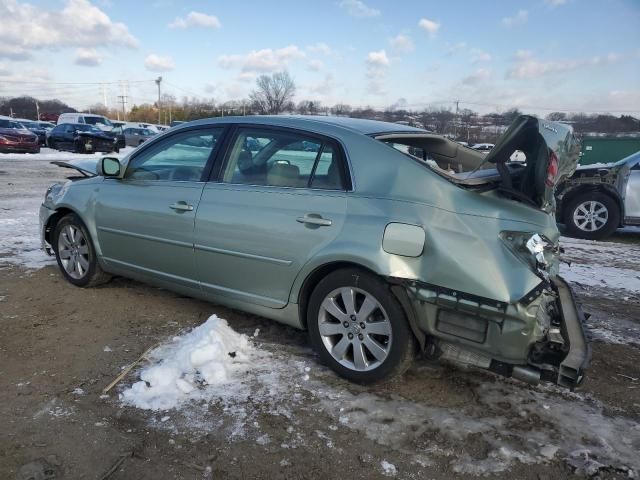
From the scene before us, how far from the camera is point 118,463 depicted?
7.86ft

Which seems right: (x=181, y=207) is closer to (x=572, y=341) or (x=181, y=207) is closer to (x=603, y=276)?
(x=572, y=341)

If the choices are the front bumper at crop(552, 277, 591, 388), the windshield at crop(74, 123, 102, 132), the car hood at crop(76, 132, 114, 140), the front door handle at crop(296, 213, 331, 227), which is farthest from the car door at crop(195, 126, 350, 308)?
the windshield at crop(74, 123, 102, 132)

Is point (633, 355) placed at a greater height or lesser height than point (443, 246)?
lesser

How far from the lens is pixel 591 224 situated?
8250 mm

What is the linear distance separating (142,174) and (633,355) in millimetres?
4133

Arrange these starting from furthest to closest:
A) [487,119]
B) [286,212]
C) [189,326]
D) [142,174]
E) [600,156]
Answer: [600,156] → [487,119] → [142,174] → [189,326] → [286,212]

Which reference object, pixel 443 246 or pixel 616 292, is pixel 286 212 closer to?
pixel 443 246

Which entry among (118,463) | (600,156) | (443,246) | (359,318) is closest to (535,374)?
(443,246)

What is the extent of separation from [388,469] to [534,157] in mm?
1933

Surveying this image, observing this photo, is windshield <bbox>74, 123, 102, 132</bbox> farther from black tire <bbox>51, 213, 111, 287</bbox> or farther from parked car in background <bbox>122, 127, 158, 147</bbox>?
black tire <bbox>51, 213, 111, 287</bbox>

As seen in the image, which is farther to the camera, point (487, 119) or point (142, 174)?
point (487, 119)

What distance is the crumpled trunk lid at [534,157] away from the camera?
2.84m

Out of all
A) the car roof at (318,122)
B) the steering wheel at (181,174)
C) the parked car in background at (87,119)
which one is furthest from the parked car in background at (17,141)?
the car roof at (318,122)

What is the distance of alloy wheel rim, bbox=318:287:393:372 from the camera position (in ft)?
9.86
